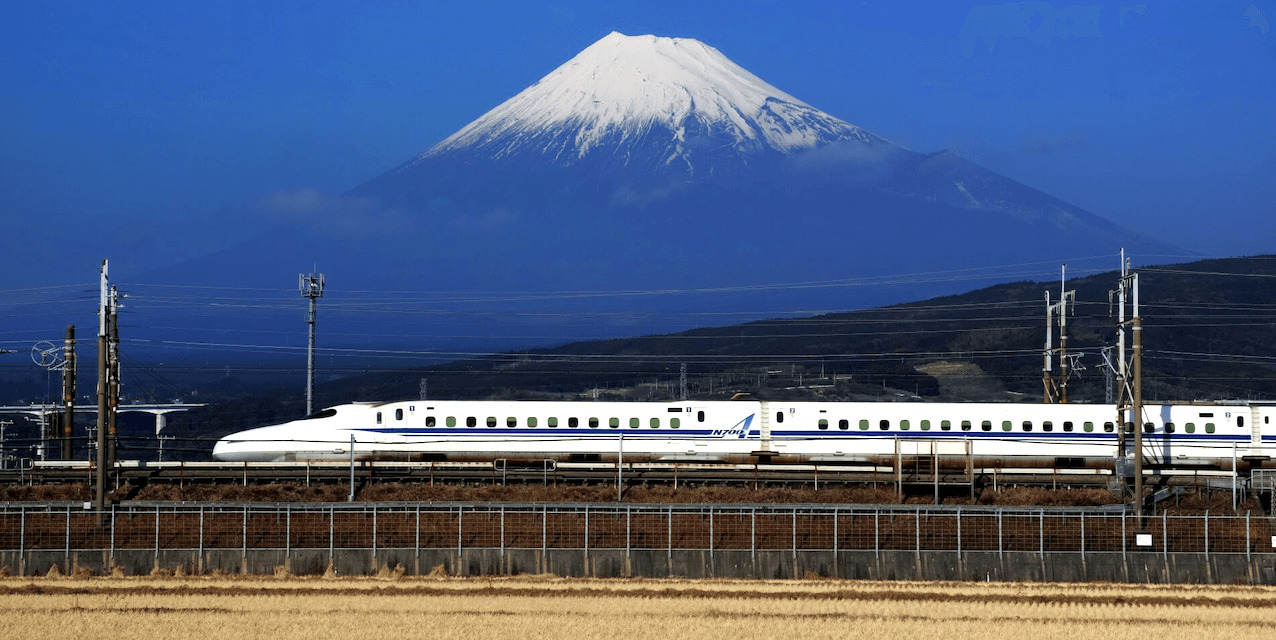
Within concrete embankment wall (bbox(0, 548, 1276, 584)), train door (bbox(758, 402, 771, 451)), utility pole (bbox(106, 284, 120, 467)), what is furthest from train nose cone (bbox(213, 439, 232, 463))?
train door (bbox(758, 402, 771, 451))

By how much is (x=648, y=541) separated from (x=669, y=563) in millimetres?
2499

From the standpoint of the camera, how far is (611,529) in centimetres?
4691

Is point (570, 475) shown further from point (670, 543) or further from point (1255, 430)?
point (1255, 430)

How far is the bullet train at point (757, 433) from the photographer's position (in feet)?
203

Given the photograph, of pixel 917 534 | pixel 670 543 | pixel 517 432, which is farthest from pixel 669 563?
pixel 517 432

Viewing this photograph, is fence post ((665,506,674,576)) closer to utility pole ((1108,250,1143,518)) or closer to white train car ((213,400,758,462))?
utility pole ((1108,250,1143,518))

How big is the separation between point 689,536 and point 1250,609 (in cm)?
1646

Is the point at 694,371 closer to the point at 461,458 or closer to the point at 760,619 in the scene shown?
the point at 461,458

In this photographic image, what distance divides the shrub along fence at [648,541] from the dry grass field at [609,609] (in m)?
0.97

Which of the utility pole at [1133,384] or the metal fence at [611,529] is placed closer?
the metal fence at [611,529]

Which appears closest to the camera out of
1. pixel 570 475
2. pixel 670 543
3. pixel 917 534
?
pixel 917 534

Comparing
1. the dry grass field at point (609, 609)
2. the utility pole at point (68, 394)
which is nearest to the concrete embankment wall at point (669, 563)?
the dry grass field at point (609, 609)

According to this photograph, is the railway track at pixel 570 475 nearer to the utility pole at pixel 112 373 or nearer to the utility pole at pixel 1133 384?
the utility pole at pixel 112 373

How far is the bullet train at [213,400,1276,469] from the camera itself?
2440 inches
